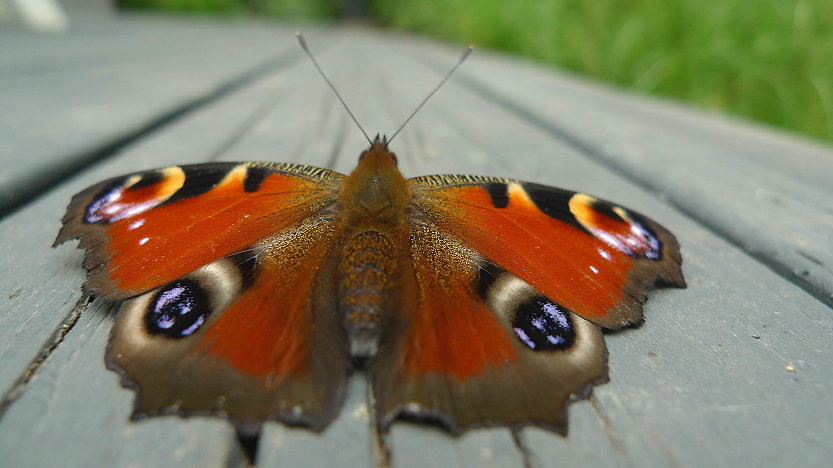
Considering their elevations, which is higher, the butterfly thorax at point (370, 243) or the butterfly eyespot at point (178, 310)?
the butterfly thorax at point (370, 243)

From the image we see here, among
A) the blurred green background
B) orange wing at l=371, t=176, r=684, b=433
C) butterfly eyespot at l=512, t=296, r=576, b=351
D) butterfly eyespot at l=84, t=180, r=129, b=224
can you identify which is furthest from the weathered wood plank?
the blurred green background

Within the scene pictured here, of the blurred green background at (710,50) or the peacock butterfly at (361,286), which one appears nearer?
the peacock butterfly at (361,286)

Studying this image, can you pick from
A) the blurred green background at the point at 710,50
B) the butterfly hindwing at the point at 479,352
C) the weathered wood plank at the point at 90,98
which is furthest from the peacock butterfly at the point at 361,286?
the blurred green background at the point at 710,50

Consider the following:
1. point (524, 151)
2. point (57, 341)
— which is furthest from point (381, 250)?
point (524, 151)

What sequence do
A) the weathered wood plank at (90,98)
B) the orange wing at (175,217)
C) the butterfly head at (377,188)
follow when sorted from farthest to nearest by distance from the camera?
the weathered wood plank at (90,98), the butterfly head at (377,188), the orange wing at (175,217)

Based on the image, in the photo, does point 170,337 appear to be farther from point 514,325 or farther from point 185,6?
point 185,6

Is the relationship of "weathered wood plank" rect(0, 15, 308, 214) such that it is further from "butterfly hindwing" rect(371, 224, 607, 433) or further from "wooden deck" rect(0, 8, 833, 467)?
"butterfly hindwing" rect(371, 224, 607, 433)

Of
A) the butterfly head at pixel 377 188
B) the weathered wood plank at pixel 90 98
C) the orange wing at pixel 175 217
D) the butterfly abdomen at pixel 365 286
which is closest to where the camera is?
the butterfly abdomen at pixel 365 286

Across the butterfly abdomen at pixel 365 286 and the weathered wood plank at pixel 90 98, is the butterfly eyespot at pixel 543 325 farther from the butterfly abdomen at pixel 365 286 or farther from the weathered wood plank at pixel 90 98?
the weathered wood plank at pixel 90 98
